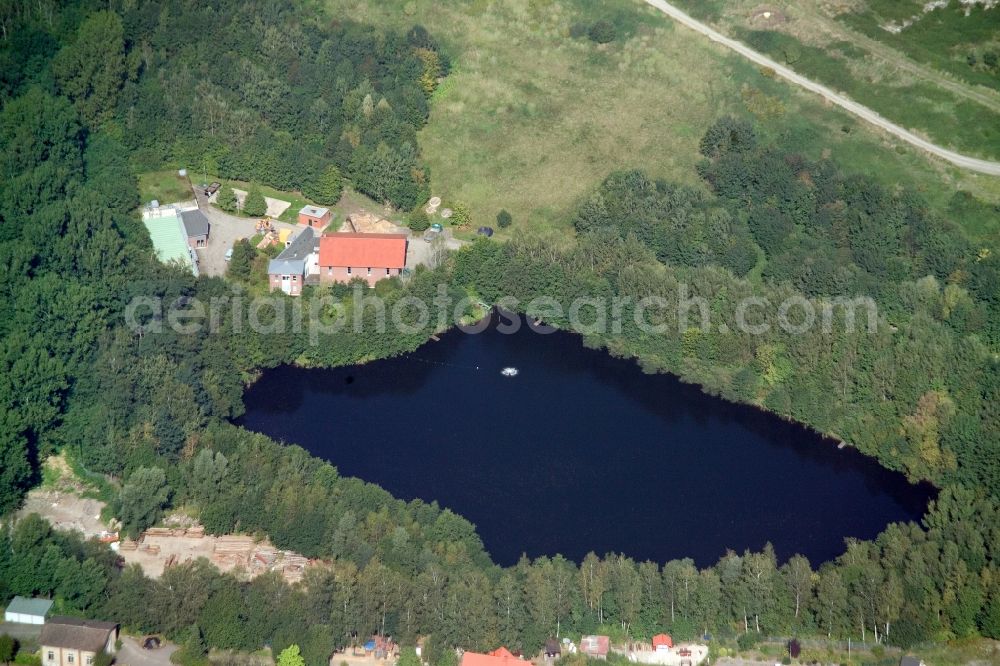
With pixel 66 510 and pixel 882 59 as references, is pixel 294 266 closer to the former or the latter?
pixel 66 510

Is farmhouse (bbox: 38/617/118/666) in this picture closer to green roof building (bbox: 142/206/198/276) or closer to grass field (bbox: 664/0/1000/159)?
green roof building (bbox: 142/206/198/276)

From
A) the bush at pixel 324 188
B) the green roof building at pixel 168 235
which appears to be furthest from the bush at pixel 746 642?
the bush at pixel 324 188

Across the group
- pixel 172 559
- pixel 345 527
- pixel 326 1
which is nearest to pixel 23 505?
pixel 172 559

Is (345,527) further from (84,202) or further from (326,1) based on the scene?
(326,1)

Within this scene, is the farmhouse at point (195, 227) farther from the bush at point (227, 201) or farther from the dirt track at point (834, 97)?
the dirt track at point (834, 97)

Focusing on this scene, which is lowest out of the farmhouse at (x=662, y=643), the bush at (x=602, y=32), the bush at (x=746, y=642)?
the farmhouse at (x=662, y=643)

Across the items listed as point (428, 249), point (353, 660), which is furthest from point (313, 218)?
point (353, 660)
